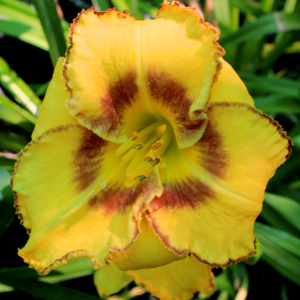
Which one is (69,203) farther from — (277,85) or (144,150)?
(277,85)

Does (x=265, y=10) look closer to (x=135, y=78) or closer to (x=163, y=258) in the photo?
(x=135, y=78)

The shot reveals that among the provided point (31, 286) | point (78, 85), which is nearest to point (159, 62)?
point (78, 85)

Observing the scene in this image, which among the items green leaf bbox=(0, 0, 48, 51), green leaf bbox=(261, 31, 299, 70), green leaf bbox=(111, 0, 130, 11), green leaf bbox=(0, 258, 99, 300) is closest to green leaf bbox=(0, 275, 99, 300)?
green leaf bbox=(0, 258, 99, 300)

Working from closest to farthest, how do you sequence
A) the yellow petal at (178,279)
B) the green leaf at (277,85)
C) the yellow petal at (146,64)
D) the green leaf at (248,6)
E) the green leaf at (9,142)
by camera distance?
the yellow petal at (146,64)
the yellow petal at (178,279)
the green leaf at (9,142)
the green leaf at (277,85)
the green leaf at (248,6)

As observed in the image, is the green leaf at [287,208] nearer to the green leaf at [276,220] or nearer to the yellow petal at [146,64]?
the green leaf at [276,220]

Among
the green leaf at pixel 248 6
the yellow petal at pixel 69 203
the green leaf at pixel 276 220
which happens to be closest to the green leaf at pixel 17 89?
the yellow petal at pixel 69 203

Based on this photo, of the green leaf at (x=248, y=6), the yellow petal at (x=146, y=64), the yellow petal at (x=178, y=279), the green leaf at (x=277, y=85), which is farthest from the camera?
the green leaf at (x=248, y=6)

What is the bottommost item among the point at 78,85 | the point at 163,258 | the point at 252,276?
the point at 252,276
